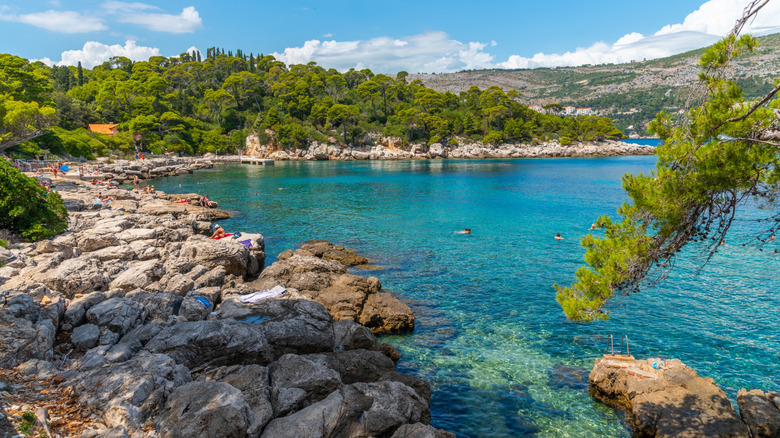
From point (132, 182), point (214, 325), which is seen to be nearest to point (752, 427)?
point (214, 325)

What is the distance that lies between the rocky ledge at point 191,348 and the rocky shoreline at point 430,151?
90355 mm

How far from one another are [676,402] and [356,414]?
7.59 metres

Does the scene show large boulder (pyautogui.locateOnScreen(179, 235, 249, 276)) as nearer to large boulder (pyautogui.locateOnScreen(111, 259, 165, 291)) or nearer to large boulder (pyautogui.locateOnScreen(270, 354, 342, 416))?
large boulder (pyautogui.locateOnScreen(111, 259, 165, 291))

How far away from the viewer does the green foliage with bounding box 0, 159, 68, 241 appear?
1709 centimetres

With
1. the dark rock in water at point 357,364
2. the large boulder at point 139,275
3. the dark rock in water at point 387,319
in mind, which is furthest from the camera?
the dark rock in water at point 387,319

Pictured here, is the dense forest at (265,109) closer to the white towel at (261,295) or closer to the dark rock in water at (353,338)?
the white towel at (261,295)

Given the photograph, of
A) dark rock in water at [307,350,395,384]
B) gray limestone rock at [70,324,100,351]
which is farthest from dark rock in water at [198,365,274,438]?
gray limestone rock at [70,324,100,351]

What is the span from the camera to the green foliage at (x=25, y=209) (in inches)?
673

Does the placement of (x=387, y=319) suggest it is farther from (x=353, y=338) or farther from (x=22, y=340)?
(x=22, y=340)

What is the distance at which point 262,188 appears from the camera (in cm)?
5291

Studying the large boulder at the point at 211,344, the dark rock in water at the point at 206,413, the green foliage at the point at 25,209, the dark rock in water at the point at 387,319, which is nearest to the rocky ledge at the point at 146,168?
the green foliage at the point at 25,209

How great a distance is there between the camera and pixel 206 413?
6570 millimetres

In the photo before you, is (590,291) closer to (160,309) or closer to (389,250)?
(160,309)

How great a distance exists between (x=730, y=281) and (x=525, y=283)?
→ 946cm
